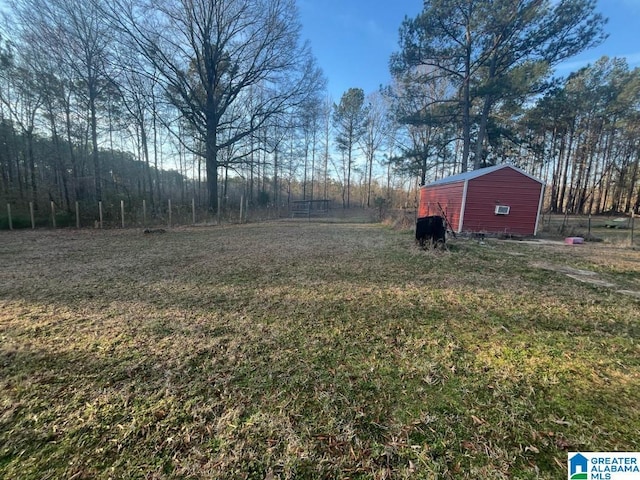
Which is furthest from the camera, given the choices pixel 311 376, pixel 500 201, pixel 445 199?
pixel 445 199

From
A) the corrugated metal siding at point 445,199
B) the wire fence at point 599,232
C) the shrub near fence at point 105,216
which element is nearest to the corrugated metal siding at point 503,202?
the corrugated metal siding at point 445,199

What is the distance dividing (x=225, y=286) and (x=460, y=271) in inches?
164

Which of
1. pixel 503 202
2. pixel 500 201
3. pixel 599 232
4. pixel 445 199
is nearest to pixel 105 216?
pixel 445 199

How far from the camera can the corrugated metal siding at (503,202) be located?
10141mm

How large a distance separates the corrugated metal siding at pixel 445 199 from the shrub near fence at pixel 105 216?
10.2m

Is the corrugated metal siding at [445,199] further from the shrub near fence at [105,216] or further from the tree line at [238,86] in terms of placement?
the shrub near fence at [105,216]

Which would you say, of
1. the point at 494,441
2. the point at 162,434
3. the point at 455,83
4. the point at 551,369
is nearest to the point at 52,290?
the point at 162,434

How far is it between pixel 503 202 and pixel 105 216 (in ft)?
53.1

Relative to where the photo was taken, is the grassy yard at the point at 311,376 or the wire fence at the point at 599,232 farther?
the wire fence at the point at 599,232

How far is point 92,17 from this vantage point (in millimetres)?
10734

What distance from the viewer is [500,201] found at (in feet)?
33.7

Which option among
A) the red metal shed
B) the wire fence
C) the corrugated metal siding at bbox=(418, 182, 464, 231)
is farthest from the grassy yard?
the wire fence

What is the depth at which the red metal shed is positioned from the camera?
33.2ft

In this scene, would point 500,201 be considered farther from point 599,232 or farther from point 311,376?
point 311,376
